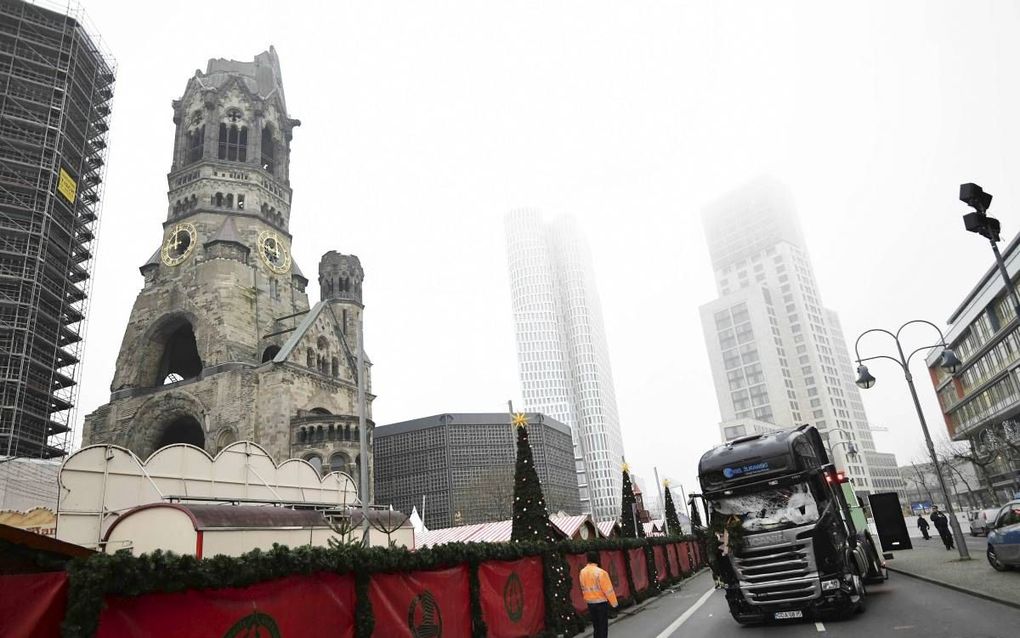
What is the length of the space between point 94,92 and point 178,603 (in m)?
58.3

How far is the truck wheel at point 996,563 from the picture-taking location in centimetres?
1495

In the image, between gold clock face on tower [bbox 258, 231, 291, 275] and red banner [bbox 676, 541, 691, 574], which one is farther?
gold clock face on tower [bbox 258, 231, 291, 275]

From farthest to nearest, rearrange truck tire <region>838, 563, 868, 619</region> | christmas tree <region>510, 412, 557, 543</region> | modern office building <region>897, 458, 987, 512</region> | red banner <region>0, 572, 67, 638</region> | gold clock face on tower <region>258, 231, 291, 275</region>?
modern office building <region>897, 458, 987, 512</region> < gold clock face on tower <region>258, 231, 291, 275</region> < christmas tree <region>510, 412, 557, 543</region> < truck tire <region>838, 563, 868, 619</region> < red banner <region>0, 572, 67, 638</region>

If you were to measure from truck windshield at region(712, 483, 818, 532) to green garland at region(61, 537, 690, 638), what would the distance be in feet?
14.8

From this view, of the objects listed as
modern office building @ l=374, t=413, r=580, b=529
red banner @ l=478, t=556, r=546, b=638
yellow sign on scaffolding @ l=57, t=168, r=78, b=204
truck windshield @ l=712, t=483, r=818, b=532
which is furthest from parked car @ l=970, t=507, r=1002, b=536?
yellow sign on scaffolding @ l=57, t=168, r=78, b=204

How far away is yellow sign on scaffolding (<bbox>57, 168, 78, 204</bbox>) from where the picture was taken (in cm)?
4322

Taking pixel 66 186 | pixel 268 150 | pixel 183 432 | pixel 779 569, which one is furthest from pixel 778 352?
pixel 779 569

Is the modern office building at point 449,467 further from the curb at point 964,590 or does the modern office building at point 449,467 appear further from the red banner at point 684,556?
the curb at point 964,590

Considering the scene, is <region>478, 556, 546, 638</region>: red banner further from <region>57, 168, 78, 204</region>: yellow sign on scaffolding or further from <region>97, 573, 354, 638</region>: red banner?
<region>57, 168, 78, 204</region>: yellow sign on scaffolding

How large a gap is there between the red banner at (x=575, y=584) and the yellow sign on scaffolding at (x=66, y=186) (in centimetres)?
4663

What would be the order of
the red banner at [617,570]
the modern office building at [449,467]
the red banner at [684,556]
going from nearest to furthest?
the red banner at [617,570] → the red banner at [684,556] → the modern office building at [449,467]

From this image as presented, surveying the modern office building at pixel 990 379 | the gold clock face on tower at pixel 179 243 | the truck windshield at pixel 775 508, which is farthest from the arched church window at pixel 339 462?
the modern office building at pixel 990 379

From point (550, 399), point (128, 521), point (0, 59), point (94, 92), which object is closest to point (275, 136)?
point (94, 92)

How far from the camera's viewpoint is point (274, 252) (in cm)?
5066
